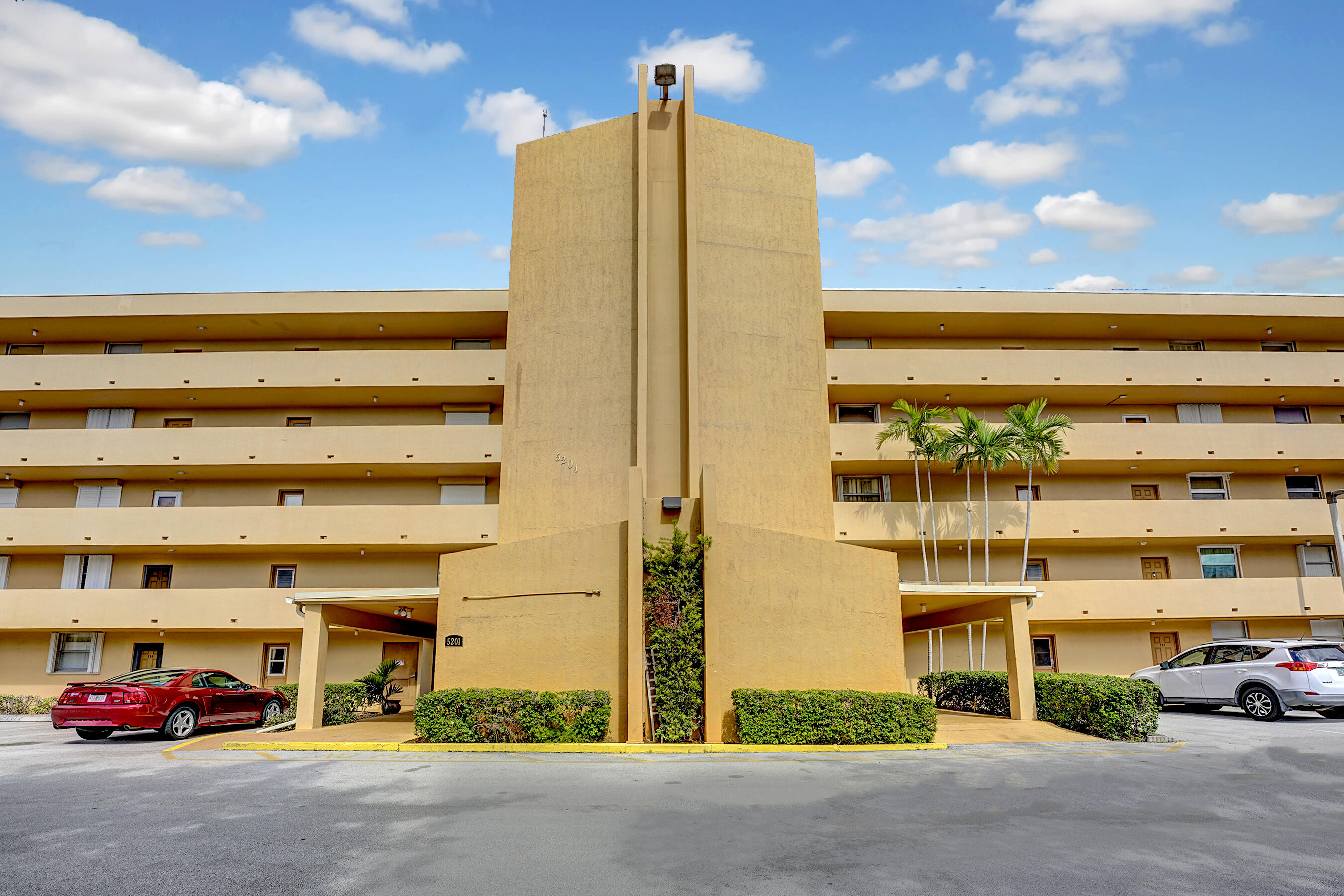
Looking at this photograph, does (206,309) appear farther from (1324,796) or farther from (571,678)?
(1324,796)

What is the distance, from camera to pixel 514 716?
51.5 feet

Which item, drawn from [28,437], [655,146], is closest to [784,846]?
[655,146]

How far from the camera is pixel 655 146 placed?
2231 centimetres

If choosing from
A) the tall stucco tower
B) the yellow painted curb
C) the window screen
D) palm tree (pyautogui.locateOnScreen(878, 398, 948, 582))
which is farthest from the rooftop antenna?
the window screen

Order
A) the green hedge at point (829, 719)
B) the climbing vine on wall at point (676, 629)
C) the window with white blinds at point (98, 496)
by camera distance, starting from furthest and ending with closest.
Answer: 1. the window with white blinds at point (98, 496)
2. the climbing vine on wall at point (676, 629)
3. the green hedge at point (829, 719)

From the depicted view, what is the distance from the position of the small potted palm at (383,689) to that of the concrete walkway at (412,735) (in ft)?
12.2

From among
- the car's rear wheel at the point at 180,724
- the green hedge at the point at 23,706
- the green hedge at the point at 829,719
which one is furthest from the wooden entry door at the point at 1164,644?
the green hedge at the point at 23,706

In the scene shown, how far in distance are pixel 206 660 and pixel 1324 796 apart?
29.2 metres

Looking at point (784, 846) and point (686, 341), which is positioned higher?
point (686, 341)

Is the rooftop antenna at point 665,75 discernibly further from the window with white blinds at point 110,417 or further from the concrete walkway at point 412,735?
the window with white blinds at point 110,417

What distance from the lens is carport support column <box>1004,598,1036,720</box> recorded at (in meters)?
18.0

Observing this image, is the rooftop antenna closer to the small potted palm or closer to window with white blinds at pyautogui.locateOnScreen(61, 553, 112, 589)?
the small potted palm

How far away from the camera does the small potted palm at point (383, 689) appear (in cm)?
2325

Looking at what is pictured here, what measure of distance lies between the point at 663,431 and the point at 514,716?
7.05m
